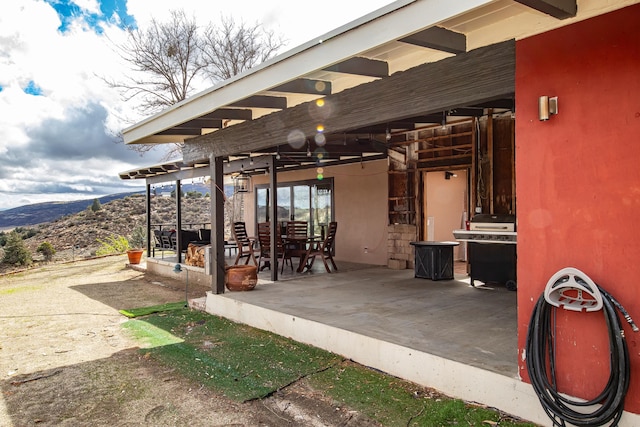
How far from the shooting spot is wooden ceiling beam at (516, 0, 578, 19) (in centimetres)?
210

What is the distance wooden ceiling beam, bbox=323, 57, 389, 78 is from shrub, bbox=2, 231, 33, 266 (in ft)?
44.6

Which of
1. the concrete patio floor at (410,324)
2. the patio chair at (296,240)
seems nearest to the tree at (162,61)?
the patio chair at (296,240)

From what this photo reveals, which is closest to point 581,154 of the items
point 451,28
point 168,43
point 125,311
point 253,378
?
point 451,28

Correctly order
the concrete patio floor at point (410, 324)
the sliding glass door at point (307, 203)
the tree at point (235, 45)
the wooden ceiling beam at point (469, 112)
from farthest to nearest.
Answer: the tree at point (235, 45), the sliding glass door at point (307, 203), the wooden ceiling beam at point (469, 112), the concrete patio floor at point (410, 324)

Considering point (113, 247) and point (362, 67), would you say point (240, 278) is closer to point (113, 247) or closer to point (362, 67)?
point (362, 67)

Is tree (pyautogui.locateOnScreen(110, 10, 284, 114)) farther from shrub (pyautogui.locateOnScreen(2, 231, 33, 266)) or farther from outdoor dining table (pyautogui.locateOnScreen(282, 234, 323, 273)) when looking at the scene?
outdoor dining table (pyautogui.locateOnScreen(282, 234, 323, 273))

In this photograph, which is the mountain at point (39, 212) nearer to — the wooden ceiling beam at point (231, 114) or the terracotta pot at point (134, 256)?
the terracotta pot at point (134, 256)

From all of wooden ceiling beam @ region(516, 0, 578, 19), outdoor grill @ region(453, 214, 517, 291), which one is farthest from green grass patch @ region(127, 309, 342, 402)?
wooden ceiling beam @ region(516, 0, 578, 19)

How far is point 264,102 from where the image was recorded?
173 inches

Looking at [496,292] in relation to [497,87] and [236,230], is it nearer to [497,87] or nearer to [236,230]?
[497,87]

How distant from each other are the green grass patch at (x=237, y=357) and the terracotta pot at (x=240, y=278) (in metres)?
0.62

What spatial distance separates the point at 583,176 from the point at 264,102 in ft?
10.1

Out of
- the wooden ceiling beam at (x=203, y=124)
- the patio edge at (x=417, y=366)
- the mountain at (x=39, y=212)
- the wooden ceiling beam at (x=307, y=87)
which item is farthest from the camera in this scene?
the mountain at (x=39, y=212)

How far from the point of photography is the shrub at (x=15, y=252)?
1270cm
